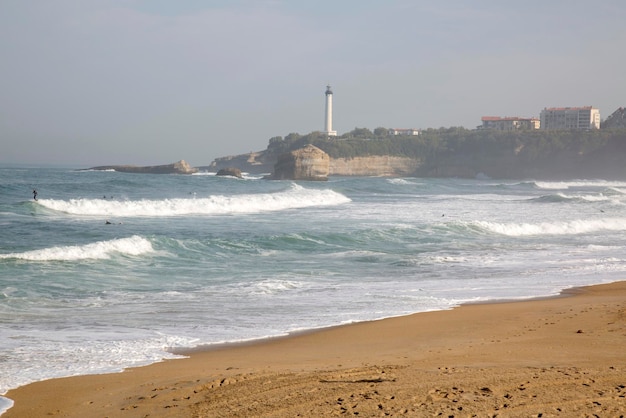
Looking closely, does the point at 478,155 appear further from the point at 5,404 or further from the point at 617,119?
the point at 5,404

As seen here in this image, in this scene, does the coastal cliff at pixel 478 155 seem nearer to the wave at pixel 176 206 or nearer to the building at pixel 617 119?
the building at pixel 617 119

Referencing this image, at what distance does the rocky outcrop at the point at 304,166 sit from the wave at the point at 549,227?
53852mm

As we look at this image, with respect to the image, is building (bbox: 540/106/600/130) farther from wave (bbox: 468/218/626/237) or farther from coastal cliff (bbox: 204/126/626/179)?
wave (bbox: 468/218/626/237)

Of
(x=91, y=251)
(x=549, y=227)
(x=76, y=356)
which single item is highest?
(x=76, y=356)

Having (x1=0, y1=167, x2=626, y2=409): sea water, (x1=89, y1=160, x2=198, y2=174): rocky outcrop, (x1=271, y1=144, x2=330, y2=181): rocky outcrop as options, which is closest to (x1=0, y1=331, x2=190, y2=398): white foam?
(x1=0, y1=167, x2=626, y2=409): sea water

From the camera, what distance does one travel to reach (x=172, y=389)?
627 cm

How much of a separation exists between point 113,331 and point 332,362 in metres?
3.54

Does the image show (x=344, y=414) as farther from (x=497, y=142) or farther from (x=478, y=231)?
(x=497, y=142)

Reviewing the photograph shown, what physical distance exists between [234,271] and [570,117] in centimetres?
16208

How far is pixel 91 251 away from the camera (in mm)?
17812

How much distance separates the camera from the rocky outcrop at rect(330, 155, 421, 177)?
120438mm

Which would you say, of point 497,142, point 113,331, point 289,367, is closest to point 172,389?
point 289,367

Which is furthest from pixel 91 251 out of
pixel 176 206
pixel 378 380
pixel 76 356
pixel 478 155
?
pixel 478 155

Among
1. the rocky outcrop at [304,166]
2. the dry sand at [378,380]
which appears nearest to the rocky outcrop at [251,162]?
the rocky outcrop at [304,166]
